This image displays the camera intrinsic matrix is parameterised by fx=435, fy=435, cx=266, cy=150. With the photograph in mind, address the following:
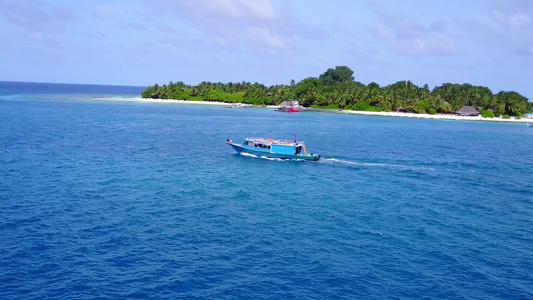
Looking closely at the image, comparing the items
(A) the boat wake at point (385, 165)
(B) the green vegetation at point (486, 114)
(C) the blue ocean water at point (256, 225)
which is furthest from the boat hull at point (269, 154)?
(B) the green vegetation at point (486, 114)

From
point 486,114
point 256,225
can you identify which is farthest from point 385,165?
point 486,114

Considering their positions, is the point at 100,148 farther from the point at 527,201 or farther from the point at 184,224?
the point at 527,201

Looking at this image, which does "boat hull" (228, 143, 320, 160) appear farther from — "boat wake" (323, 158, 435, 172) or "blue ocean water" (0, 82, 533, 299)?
"boat wake" (323, 158, 435, 172)

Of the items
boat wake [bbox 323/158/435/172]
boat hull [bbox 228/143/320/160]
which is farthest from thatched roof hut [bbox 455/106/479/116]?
boat hull [bbox 228/143/320/160]

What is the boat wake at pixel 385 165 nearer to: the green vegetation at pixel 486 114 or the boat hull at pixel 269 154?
the boat hull at pixel 269 154

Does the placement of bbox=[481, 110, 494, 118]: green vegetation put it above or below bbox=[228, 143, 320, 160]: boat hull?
above

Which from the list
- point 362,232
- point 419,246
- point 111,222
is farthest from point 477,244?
point 111,222
